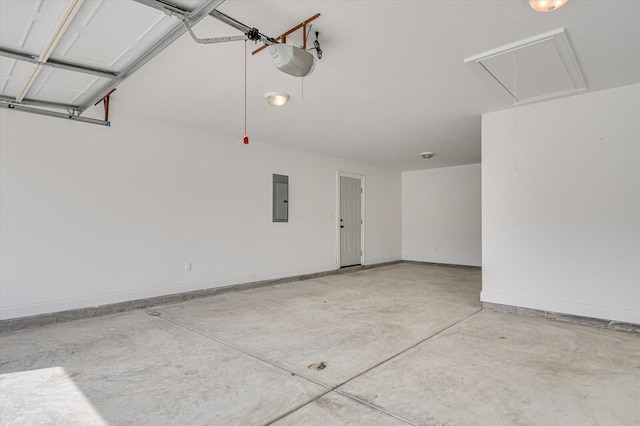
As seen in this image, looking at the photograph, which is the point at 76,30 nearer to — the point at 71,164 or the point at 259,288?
the point at 71,164

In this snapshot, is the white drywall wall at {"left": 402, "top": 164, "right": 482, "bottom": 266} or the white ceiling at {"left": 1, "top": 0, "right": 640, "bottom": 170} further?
the white drywall wall at {"left": 402, "top": 164, "right": 482, "bottom": 266}

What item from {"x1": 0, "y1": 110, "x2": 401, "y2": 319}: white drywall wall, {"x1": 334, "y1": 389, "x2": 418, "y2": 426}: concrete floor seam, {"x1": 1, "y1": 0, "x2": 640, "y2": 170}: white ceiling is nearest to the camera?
{"x1": 334, "y1": 389, "x2": 418, "y2": 426}: concrete floor seam

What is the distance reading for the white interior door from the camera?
23.7ft

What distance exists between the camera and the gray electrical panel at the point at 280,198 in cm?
589

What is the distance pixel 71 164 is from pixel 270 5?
3.15 metres

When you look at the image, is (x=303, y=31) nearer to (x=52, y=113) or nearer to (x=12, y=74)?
(x=12, y=74)

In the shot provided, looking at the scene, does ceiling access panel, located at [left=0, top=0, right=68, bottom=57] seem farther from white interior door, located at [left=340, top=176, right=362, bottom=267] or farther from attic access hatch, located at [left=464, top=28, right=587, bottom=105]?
white interior door, located at [left=340, top=176, right=362, bottom=267]

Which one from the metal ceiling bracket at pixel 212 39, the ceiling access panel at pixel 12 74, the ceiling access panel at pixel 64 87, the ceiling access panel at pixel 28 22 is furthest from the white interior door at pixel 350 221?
the ceiling access panel at pixel 28 22

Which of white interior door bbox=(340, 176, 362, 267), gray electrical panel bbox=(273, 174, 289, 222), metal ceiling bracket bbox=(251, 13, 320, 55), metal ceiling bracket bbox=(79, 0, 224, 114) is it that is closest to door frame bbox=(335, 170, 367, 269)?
white interior door bbox=(340, 176, 362, 267)

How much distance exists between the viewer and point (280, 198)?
5965mm

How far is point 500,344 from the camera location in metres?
3.01

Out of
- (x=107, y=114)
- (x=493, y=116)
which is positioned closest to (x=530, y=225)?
(x=493, y=116)

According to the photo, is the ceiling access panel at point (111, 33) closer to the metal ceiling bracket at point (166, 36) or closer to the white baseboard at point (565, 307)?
the metal ceiling bracket at point (166, 36)

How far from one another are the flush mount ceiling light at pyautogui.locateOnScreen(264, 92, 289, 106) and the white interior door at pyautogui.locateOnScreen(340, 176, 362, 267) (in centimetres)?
371
